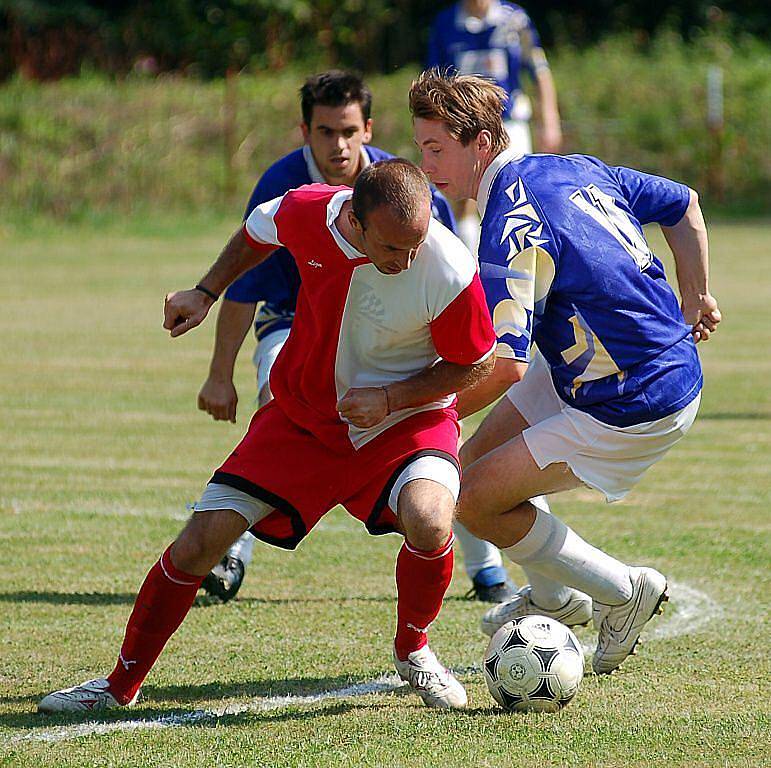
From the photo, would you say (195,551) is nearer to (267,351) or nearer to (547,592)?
(547,592)

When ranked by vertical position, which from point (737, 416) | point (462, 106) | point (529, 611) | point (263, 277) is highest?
point (462, 106)

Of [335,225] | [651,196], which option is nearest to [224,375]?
[335,225]

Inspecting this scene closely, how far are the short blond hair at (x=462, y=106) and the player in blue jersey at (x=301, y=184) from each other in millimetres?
1118

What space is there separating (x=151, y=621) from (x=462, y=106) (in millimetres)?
1749

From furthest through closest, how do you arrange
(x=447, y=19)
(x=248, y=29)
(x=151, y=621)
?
(x=248, y=29), (x=447, y=19), (x=151, y=621)

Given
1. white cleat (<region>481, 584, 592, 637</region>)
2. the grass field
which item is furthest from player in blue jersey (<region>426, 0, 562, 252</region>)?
white cleat (<region>481, 584, 592, 637</region>)

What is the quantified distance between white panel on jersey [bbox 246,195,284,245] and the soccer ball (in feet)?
4.52

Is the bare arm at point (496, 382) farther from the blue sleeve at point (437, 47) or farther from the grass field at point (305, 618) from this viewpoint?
the blue sleeve at point (437, 47)

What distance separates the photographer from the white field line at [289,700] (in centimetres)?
393

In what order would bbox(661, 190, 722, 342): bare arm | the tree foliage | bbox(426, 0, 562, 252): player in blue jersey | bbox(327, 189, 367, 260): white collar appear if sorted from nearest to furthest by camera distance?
bbox(327, 189, 367, 260): white collar → bbox(661, 190, 722, 342): bare arm → bbox(426, 0, 562, 252): player in blue jersey → the tree foliage

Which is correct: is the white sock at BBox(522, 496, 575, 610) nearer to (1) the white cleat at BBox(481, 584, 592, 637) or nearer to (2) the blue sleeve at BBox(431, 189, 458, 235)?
(1) the white cleat at BBox(481, 584, 592, 637)

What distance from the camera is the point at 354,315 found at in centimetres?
412

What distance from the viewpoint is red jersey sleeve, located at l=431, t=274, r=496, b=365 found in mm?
3980

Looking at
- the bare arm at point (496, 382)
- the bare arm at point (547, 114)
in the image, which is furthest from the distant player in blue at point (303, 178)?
the bare arm at point (547, 114)
